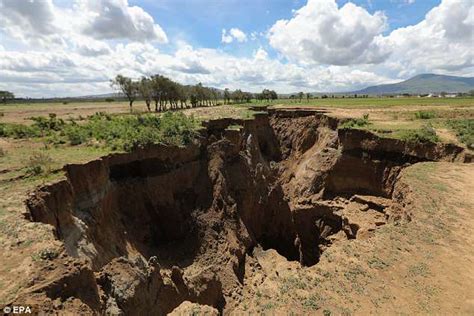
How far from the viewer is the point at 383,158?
2950 cm

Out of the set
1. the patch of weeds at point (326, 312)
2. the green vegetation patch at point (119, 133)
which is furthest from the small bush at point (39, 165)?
the patch of weeds at point (326, 312)

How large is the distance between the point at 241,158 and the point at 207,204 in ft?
23.2

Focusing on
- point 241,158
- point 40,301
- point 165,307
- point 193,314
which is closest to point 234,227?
point 241,158

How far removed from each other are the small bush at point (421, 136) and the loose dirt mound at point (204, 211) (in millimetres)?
644

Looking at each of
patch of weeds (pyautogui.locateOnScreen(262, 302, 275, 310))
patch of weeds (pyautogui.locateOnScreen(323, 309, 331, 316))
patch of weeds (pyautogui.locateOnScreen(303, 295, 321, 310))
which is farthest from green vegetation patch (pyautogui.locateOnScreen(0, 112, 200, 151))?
patch of weeds (pyautogui.locateOnScreen(323, 309, 331, 316))

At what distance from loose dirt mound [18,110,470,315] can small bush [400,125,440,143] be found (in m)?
0.64

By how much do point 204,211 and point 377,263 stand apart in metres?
14.3

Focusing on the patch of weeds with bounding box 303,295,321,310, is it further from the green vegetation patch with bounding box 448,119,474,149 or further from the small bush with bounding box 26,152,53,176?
the green vegetation patch with bounding box 448,119,474,149

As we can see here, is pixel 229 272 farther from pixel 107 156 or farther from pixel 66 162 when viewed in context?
pixel 66 162

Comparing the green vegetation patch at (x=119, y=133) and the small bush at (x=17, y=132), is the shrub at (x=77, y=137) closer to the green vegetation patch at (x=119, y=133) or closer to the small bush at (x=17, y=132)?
the green vegetation patch at (x=119, y=133)

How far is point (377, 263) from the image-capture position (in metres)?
13.2

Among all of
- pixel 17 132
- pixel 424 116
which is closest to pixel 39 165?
pixel 17 132

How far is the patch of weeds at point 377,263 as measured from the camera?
1303 cm

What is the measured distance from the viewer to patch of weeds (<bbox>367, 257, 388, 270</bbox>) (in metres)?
13.0
